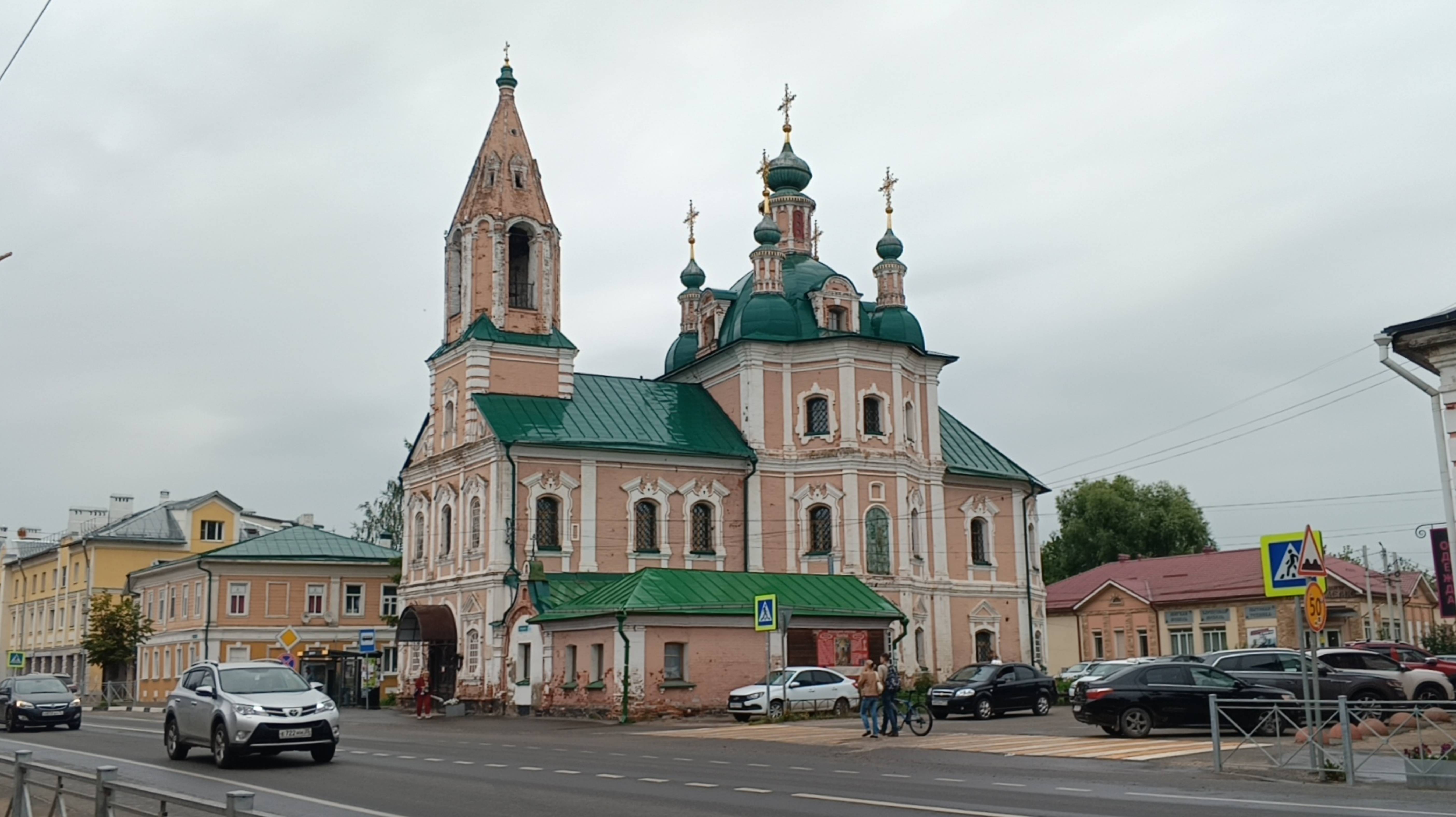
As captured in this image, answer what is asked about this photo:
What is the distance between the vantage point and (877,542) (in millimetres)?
44750

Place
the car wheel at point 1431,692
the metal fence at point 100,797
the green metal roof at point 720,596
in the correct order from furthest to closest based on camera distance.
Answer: the green metal roof at point 720,596, the car wheel at point 1431,692, the metal fence at point 100,797

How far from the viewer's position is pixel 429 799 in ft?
47.7

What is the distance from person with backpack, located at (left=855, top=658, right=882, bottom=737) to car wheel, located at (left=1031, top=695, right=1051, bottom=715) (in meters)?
8.79

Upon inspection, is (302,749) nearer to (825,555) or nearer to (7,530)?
(825,555)

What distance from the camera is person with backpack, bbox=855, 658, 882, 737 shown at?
25.8 meters

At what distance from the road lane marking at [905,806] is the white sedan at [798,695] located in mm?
17523

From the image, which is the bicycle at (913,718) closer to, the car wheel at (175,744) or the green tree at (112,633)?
the car wheel at (175,744)

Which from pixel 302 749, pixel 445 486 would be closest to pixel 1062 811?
pixel 302 749

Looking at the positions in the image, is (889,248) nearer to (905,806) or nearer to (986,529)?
(986,529)

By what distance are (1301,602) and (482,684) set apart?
92.0ft

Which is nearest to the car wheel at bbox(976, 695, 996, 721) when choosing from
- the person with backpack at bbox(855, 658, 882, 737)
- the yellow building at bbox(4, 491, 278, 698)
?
the person with backpack at bbox(855, 658, 882, 737)

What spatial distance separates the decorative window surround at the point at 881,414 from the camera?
45.6 meters

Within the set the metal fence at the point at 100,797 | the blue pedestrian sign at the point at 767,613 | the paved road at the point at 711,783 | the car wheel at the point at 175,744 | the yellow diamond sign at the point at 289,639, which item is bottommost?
the paved road at the point at 711,783

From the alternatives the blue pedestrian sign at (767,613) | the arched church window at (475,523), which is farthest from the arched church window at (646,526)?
the blue pedestrian sign at (767,613)
